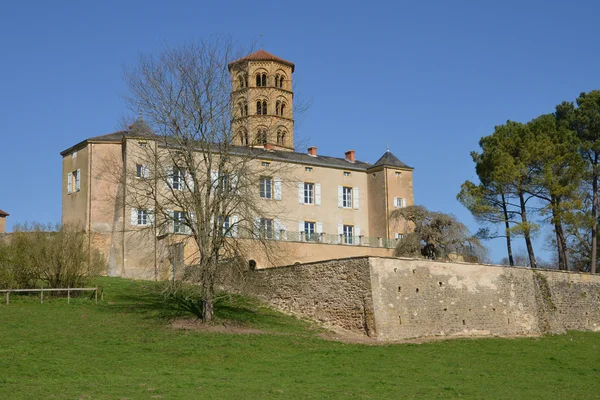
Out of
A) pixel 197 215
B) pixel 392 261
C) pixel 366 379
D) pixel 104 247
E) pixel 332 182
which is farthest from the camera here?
pixel 332 182

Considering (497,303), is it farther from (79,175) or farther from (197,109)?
(79,175)

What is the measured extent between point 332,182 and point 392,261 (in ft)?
65.3

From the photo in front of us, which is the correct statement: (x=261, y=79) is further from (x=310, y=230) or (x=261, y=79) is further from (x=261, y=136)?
(x=261, y=136)

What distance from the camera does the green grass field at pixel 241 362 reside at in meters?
15.3

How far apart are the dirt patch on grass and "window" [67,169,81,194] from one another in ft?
61.9

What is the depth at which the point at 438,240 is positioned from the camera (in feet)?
136

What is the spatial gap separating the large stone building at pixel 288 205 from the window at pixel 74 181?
2.2 inches

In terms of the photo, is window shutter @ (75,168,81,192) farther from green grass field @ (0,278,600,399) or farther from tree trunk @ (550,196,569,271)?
tree trunk @ (550,196,569,271)

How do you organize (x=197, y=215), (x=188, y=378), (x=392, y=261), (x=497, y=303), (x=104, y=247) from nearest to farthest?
(x=188, y=378) < (x=197, y=215) < (x=392, y=261) < (x=497, y=303) < (x=104, y=247)

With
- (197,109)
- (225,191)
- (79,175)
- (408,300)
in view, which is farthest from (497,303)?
(79,175)

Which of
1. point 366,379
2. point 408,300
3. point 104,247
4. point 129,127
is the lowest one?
point 366,379

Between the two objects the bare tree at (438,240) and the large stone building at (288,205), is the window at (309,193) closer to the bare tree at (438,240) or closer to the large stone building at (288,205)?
the large stone building at (288,205)

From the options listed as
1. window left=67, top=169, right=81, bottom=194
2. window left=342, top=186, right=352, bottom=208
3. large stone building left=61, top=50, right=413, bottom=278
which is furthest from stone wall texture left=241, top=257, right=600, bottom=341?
window left=342, top=186, right=352, bottom=208

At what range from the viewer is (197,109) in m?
24.2
